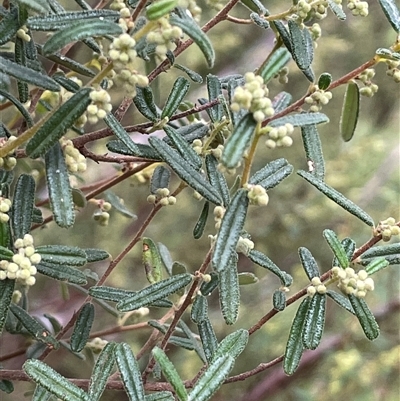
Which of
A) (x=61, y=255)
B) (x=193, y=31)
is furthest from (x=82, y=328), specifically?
(x=193, y=31)

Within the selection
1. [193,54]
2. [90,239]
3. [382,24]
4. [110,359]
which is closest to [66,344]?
[110,359]

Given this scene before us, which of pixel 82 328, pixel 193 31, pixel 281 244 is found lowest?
pixel 281 244

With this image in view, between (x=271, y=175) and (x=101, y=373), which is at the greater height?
(x=271, y=175)

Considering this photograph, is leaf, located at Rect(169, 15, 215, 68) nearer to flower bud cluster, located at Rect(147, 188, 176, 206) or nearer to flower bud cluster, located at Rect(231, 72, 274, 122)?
flower bud cluster, located at Rect(231, 72, 274, 122)

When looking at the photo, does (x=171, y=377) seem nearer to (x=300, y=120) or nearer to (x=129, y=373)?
(x=129, y=373)

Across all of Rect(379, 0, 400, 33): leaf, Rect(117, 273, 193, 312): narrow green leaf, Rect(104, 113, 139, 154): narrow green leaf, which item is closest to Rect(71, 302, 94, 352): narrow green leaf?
Rect(117, 273, 193, 312): narrow green leaf

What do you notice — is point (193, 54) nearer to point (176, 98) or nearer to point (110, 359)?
point (176, 98)

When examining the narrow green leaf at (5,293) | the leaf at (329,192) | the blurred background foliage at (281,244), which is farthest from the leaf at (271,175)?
the blurred background foliage at (281,244)

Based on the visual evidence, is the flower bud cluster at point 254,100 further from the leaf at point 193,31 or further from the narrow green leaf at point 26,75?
the narrow green leaf at point 26,75
